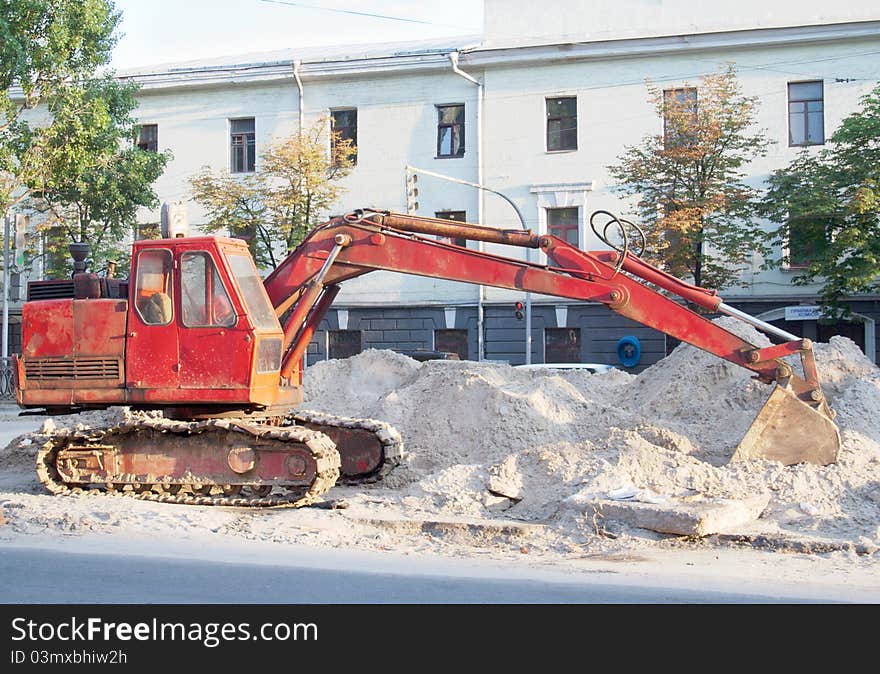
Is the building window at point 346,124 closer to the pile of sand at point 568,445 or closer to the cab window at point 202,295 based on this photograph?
the pile of sand at point 568,445

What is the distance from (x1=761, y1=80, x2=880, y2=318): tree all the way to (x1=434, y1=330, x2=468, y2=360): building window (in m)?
10.8

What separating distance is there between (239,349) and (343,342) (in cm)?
2638

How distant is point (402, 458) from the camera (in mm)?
11656

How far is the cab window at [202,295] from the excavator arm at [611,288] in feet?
2.58

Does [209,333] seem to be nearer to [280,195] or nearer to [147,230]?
[280,195]

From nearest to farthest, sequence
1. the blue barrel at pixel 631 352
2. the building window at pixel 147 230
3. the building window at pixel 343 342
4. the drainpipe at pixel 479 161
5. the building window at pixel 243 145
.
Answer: the blue barrel at pixel 631 352
the drainpipe at pixel 479 161
the building window at pixel 147 230
the building window at pixel 343 342
the building window at pixel 243 145

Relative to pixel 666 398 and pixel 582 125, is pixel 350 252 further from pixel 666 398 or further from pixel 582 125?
pixel 582 125

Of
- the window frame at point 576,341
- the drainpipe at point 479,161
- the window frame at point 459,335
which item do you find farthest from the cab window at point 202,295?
the window frame at point 459,335

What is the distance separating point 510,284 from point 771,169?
2425 centimetres

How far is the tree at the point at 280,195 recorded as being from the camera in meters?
32.4

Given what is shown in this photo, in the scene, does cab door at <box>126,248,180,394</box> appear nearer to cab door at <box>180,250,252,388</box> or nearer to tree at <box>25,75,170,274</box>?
cab door at <box>180,250,252,388</box>

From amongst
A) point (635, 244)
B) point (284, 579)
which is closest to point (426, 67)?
point (635, 244)

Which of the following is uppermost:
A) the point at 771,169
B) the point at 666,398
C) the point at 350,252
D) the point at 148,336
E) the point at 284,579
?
the point at 771,169

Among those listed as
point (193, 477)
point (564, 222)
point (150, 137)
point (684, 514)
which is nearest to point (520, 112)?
point (564, 222)
